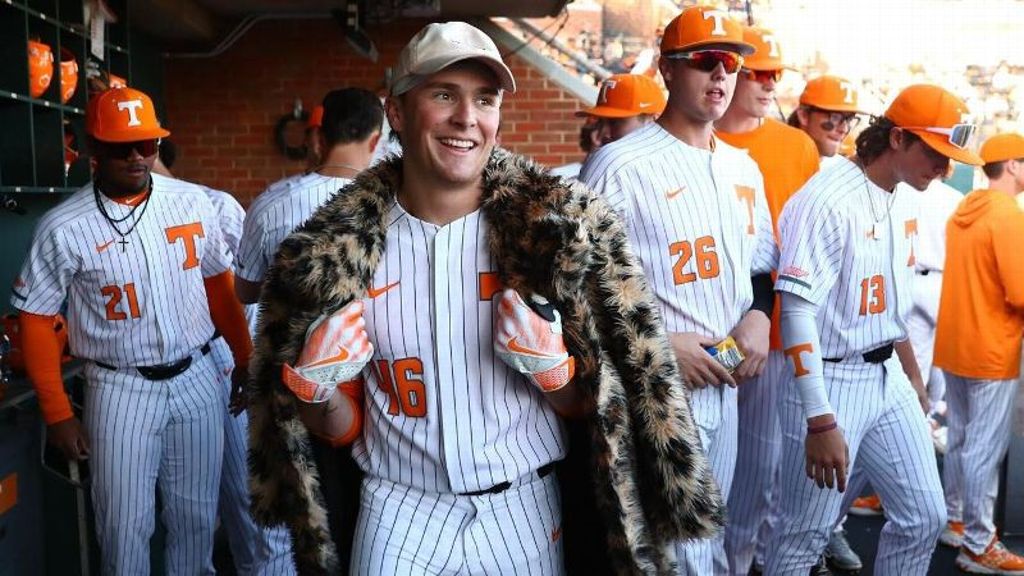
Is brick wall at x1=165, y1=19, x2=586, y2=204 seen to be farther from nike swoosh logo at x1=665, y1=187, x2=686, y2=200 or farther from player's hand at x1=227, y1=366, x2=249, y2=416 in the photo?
nike swoosh logo at x1=665, y1=187, x2=686, y2=200

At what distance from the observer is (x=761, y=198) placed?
3811 mm

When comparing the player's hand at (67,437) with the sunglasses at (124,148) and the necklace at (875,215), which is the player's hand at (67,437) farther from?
the necklace at (875,215)

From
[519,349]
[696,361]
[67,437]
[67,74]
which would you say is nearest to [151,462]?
[67,437]

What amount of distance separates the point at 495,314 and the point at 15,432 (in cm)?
255

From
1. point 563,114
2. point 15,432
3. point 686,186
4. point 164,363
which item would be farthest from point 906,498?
point 563,114

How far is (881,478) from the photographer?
405 cm

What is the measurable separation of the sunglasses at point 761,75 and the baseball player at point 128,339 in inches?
99.8

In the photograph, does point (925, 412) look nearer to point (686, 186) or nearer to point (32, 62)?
point (686, 186)

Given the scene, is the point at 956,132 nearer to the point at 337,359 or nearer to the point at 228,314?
the point at 337,359

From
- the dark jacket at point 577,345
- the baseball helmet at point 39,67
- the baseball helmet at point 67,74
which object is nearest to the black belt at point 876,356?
the dark jacket at point 577,345

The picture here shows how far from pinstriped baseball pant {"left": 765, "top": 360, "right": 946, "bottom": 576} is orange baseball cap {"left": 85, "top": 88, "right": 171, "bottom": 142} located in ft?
9.00

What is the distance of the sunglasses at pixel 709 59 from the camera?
3.58 metres

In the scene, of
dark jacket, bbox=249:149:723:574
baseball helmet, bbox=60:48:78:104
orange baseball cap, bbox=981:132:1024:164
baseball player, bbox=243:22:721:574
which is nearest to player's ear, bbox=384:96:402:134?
baseball player, bbox=243:22:721:574

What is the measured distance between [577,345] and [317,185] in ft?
7.62
